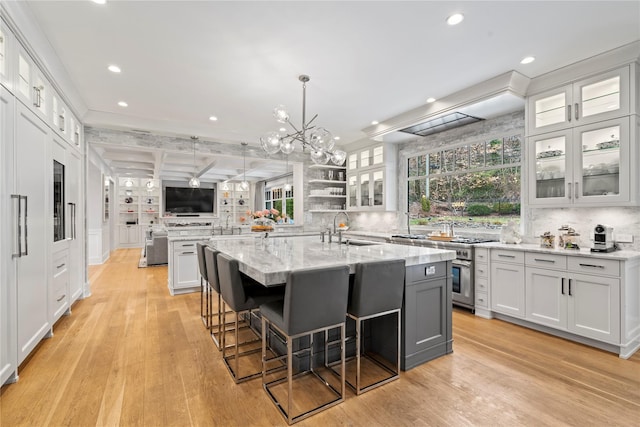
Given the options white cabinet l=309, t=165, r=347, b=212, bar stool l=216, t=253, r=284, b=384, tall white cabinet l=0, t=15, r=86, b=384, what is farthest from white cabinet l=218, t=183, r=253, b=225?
bar stool l=216, t=253, r=284, b=384

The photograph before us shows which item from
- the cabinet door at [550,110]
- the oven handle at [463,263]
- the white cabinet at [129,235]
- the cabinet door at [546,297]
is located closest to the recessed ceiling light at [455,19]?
the cabinet door at [550,110]

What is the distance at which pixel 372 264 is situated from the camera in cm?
211

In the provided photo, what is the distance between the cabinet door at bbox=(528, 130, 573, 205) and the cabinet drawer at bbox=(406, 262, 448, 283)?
1.70 metres

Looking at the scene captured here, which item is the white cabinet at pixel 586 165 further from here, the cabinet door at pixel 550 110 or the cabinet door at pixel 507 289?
the cabinet door at pixel 507 289

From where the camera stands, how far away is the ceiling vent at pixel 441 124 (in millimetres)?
4176

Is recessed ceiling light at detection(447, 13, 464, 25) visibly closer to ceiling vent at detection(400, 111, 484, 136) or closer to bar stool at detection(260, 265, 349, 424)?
ceiling vent at detection(400, 111, 484, 136)

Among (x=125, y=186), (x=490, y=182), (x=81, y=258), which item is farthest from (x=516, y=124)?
(x=125, y=186)

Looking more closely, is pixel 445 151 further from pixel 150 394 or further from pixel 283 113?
pixel 150 394

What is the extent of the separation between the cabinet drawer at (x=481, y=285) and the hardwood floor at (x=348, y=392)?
485 millimetres

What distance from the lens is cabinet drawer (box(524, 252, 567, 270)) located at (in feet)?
9.89

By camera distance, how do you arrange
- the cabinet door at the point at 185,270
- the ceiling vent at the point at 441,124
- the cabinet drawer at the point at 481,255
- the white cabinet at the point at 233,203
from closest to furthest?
the cabinet drawer at the point at 481,255, the ceiling vent at the point at 441,124, the cabinet door at the point at 185,270, the white cabinet at the point at 233,203

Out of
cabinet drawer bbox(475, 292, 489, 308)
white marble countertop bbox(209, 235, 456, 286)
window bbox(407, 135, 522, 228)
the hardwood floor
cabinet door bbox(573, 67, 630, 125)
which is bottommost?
the hardwood floor

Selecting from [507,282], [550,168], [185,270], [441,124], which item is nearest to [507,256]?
[507,282]

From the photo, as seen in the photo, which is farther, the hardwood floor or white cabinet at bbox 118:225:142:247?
white cabinet at bbox 118:225:142:247
